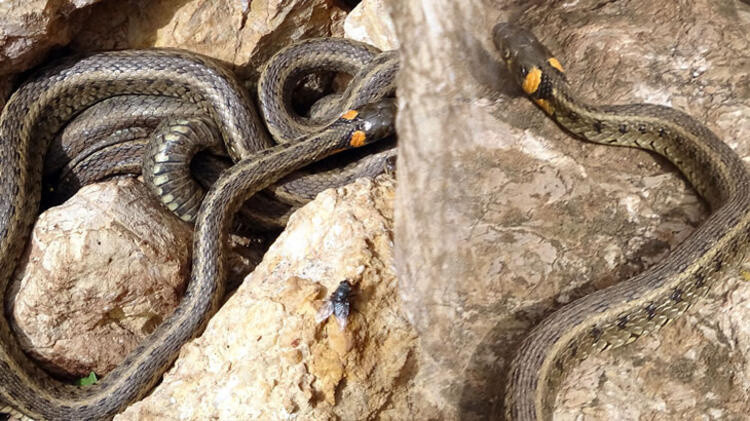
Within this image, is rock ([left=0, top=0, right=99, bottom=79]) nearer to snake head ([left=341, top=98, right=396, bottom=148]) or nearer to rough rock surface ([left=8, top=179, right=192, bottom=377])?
rough rock surface ([left=8, top=179, right=192, bottom=377])

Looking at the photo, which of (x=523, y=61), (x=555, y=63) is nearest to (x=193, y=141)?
(x=523, y=61)

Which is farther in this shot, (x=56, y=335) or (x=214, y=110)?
(x=214, y=110)

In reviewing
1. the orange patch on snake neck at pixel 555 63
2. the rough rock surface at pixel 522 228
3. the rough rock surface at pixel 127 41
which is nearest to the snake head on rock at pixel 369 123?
the rough rock surface at pixel 522 228

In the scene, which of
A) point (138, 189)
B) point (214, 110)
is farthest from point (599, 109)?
point (138, 189)

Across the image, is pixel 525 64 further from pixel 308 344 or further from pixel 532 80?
pixel 308 344

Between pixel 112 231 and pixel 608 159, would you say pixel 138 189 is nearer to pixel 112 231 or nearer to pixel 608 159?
pixel 112 231

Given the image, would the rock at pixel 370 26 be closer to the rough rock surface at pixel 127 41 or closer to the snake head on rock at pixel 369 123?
the rough rock surface at pixel 127 41
